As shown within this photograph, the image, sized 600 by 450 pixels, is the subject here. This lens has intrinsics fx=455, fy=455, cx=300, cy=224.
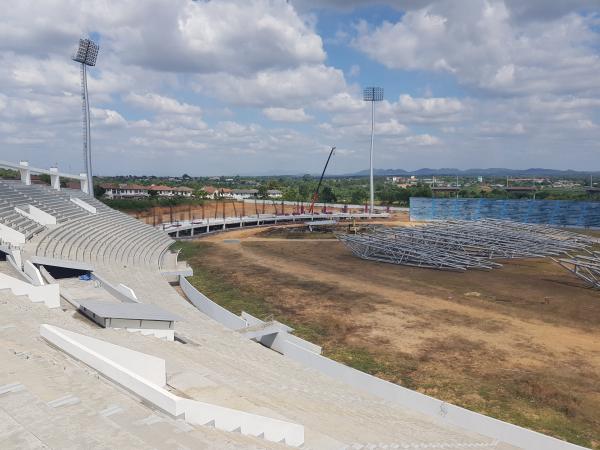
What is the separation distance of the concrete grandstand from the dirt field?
221 cm

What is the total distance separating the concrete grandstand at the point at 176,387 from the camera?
8.84 metres

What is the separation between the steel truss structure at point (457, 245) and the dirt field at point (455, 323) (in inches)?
60.1

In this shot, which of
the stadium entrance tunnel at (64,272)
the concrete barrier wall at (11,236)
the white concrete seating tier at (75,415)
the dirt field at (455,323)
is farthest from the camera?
the concrete barrier wall at (11,236)

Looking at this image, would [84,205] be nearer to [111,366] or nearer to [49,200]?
[49,200]

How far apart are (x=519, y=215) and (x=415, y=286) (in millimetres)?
48853

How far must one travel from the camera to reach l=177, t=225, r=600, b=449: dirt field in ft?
55.0

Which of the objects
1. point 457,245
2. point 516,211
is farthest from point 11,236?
point 516,211

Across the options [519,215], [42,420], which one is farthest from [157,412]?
[519,215]

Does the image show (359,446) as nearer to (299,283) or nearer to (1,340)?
(1,340)

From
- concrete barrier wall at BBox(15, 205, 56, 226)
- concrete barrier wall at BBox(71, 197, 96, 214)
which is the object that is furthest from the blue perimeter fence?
concrete barrier wall at BBox(15, 205, 56, 226)

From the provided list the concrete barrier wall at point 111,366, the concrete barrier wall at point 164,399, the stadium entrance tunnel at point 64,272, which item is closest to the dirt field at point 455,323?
the stadium entrance tunnel at point 64,272

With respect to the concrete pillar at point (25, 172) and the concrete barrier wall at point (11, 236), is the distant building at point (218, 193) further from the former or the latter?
the concrete barrier wall at point (11, 236)

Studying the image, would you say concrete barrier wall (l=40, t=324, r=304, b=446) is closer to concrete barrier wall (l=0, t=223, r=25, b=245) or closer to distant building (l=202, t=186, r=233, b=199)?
concrete barrier wall (l=0, t=223, r=25, b=245)

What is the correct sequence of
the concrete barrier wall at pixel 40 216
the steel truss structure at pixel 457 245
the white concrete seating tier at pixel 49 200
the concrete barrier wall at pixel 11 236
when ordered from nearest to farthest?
the concrete barrier wall at pixel 11 236, the concrete barrier wall at pixel 40 216, the white concrete seating tier at pixel 49 200, the steel truss structure at pixel 457 245
